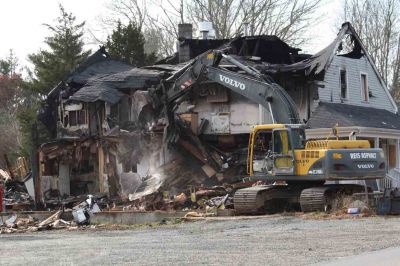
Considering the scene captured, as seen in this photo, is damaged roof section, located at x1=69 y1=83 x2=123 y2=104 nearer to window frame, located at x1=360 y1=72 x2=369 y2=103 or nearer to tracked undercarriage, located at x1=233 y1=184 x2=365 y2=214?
tracked undercarriage, located at x1=233 y1=184 x2=365 y2=214

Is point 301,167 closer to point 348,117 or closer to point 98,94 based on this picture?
point 348,117

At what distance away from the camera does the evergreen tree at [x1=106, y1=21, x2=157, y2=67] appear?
42.2m

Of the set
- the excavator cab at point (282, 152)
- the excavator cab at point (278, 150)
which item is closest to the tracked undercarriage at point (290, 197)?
the excavator cab at point (278, 150)

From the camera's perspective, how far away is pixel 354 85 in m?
33.6

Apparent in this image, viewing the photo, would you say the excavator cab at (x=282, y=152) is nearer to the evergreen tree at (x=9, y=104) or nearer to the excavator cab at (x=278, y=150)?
the excavator cab at (x=278, y=150)

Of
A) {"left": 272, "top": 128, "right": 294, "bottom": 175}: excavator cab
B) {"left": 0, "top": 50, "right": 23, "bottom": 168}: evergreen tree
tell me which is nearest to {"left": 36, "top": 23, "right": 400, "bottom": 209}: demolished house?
{"left": 272, "top": 128, "right": 294, "bottom": 175}: excavator cab

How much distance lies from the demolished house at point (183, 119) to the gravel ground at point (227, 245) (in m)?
8.59

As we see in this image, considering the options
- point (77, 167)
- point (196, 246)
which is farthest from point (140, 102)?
point (196, 246)

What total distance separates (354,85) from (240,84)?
1055 centimetres

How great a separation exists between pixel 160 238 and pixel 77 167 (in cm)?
1772

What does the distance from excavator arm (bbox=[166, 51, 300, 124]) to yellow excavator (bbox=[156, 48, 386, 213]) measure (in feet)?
0.11

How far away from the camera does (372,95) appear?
3494 cm

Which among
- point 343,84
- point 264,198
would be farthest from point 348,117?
point 264,198

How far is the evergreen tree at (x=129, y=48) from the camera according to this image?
42250 mm
